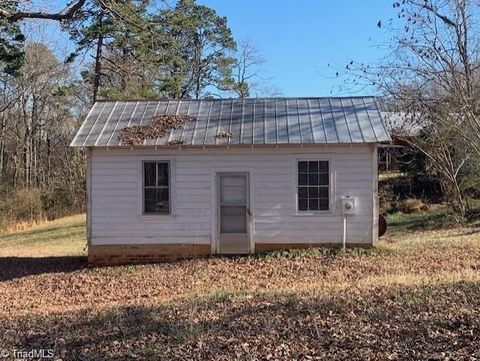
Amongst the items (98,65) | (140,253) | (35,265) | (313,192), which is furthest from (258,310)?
(98,65)

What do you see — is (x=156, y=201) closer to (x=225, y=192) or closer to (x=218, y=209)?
(x=218, y=209)

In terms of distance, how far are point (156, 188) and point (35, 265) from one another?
12.7 ft

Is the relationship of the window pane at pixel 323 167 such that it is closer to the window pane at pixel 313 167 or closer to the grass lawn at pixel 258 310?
the window pane at pixel 313 167

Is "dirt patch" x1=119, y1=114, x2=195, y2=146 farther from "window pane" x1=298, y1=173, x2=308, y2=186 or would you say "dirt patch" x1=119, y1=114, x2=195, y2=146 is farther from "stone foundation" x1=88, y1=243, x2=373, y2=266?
"window pane" x1=298, y1=173, x2=308, y2=186

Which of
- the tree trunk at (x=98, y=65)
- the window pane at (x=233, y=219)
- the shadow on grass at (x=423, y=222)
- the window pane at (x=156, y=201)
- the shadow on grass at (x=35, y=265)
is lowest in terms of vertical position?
the shadow on grass at (x=35, y=265)

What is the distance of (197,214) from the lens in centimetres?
1373

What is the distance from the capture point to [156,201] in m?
13.8

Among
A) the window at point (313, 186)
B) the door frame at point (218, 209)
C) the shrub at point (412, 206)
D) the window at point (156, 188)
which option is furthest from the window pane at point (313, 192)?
the shrub at point (412, 206)

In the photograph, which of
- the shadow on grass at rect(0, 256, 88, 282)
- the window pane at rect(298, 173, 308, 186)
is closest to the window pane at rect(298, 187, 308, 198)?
the window pane at rect(298, 173, 308, 186)

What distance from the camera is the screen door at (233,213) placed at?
13781 mm

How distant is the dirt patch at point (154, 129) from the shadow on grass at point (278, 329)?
6.93 metres

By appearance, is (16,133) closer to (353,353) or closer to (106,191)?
(106,191)

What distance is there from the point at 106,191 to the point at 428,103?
10.0 m

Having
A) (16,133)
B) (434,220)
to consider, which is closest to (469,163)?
(434,220)
